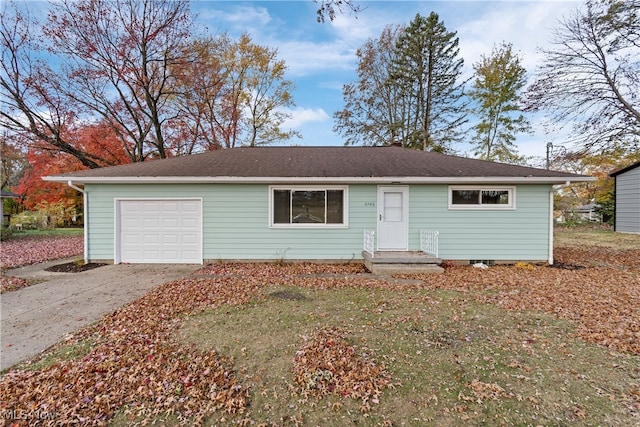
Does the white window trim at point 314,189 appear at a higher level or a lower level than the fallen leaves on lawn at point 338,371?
higher

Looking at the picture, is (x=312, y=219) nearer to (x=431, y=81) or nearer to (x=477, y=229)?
(x=477, y=229)

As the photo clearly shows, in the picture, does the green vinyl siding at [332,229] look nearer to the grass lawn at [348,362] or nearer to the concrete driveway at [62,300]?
the concrete driveway at [62,300]

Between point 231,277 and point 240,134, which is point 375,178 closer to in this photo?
point 231,277

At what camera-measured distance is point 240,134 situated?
65.1ft

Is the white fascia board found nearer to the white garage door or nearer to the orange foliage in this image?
the white garage door

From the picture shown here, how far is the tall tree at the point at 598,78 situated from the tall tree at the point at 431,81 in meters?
8.03

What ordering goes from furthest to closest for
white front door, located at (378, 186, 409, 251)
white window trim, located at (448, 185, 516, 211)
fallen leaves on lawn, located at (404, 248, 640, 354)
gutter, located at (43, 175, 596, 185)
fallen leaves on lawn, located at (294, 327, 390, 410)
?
white front door, located at (378, 186, 409, 251) < white window trim, located at (448, 185, 516, 211) < gutter, located at (43, 175, 596, 185) < fallen leaves on lawn, located at (404, 248, 640, 354) < fallen leaves on lawn, located at (294, 327, 390, 410)

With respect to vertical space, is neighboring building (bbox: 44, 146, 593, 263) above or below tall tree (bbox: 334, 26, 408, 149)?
below

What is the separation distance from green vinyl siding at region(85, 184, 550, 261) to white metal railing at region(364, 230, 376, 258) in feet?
0.56

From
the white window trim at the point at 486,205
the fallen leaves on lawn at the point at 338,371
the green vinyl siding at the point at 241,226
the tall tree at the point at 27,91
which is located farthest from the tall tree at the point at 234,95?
the fallen leaves on lawn at the point at 338,371

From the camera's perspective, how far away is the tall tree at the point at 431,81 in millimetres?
18406

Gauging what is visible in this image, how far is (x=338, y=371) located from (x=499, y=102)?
23351 millimetres

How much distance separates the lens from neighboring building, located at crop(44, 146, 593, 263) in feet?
26.3

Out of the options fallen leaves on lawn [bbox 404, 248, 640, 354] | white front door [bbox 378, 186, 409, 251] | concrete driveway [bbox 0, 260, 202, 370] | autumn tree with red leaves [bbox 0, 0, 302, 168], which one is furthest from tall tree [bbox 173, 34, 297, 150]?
fallen leaves on lawn [bbox 404, 248, 640, 354]
